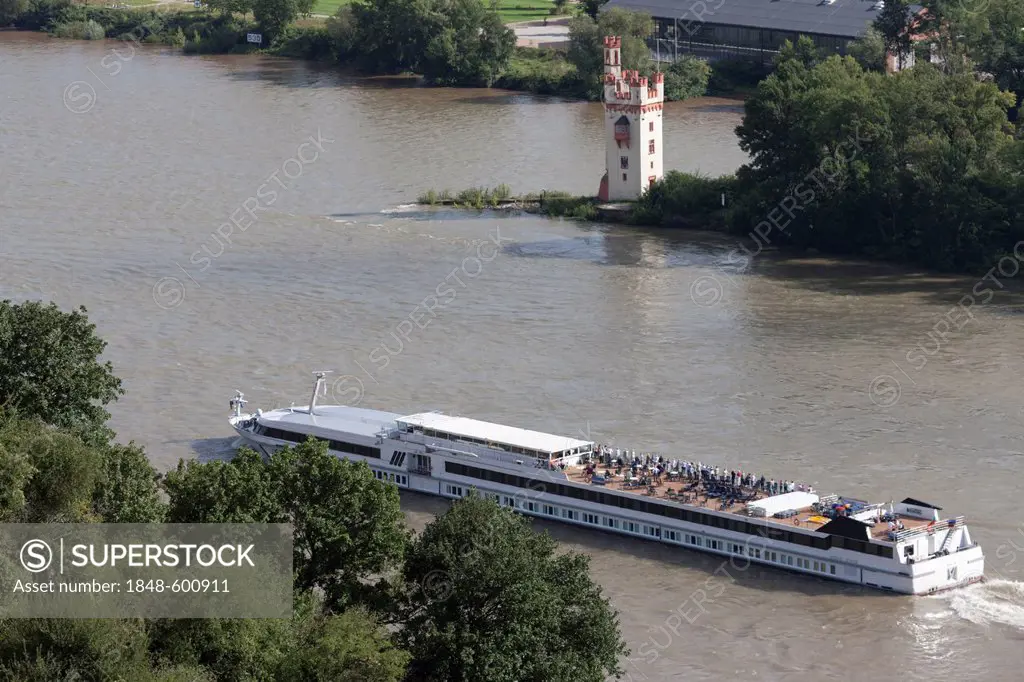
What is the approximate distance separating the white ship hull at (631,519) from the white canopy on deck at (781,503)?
284mm

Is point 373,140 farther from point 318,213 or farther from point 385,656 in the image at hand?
point 385,656

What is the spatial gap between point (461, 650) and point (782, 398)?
18.3 meters

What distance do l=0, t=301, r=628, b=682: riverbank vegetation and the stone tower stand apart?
37.0 metres

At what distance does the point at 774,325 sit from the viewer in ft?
168

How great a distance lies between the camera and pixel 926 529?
34844 millimetres

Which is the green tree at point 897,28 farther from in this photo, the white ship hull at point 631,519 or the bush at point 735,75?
the white ship hull at point 631,519

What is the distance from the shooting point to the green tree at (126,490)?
28.1 meters

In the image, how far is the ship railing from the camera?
34500 millimetres

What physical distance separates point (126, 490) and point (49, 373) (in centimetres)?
645

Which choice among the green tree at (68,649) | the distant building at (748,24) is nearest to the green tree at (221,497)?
the green tree at (68,649)

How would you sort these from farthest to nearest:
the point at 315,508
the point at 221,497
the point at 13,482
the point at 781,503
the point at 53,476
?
the point at 781,503
the point at 315,508
the point at 53,476
the point at 221,497
the point at 13,482

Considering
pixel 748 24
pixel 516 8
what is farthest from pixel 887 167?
pixel 516 8

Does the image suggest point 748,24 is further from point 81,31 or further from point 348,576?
point 348,576

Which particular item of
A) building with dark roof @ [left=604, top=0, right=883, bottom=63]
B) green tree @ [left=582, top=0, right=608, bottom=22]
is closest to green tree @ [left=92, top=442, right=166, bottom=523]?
building with dark roof @ [left=604, top=0, right=883, bottom=63]
